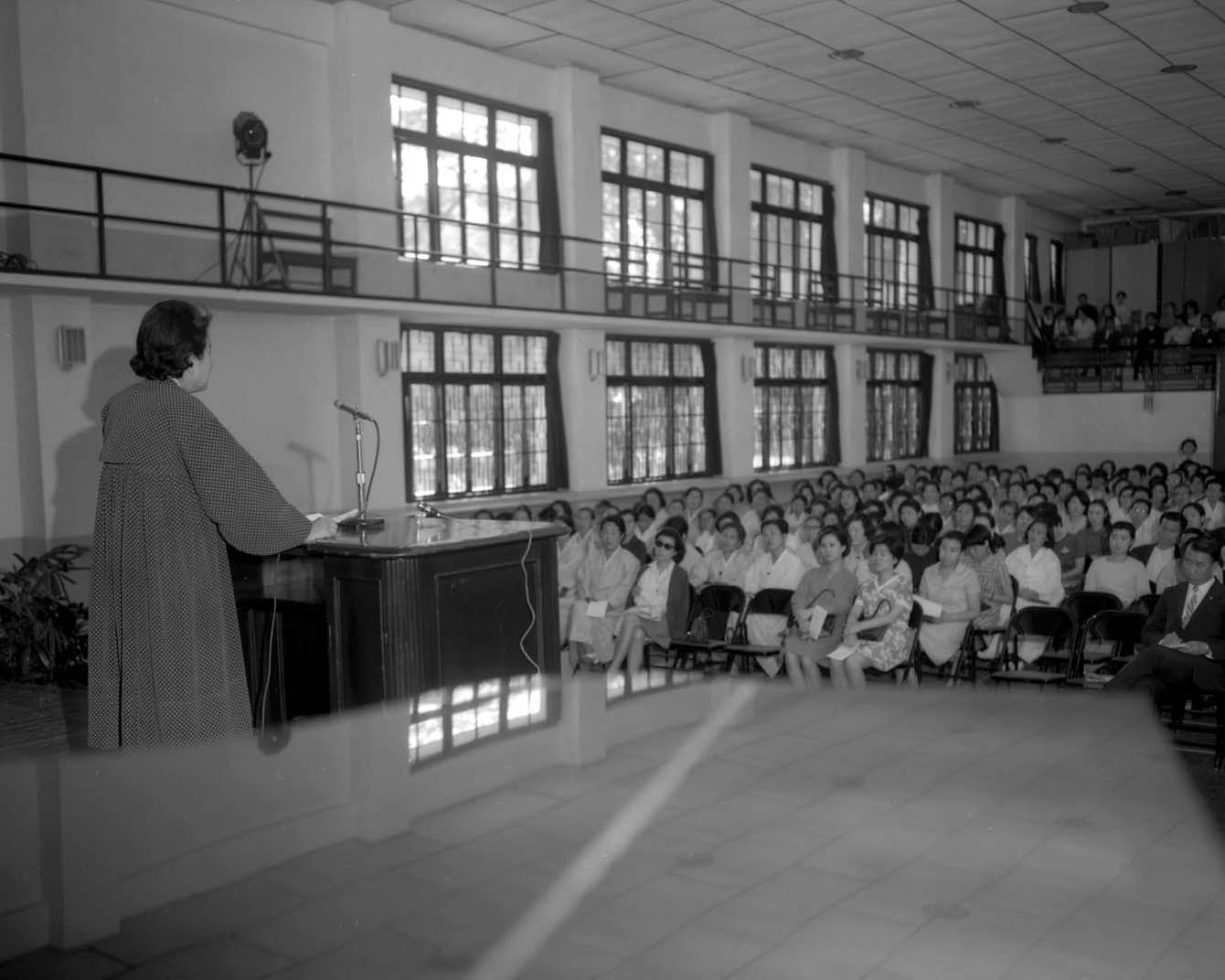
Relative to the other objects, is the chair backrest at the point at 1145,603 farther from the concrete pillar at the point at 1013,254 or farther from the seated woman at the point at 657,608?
the concrete pillar at the point at 1013,254

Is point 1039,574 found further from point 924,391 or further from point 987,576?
point 924,391

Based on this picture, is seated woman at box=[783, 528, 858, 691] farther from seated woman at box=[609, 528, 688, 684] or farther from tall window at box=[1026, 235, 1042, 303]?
tall window at box=[1026, 235, 1042, 303]

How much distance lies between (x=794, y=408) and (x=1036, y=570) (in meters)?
10.7

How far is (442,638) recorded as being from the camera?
11.8 ft

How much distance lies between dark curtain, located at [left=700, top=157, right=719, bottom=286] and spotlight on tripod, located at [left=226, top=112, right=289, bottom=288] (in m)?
6.98

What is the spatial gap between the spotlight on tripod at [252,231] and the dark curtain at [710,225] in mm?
6980

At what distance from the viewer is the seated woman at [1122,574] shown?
26.5 ft

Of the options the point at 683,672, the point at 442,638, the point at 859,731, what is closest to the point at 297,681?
the point at 442,638

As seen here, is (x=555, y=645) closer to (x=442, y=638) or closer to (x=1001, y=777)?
(x=442, y=638)

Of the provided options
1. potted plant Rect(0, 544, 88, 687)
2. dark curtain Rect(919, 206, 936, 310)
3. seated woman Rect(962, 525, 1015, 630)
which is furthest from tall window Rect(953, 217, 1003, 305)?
potted plant Rect(0, 544, 88, 687)

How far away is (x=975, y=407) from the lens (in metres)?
24.0

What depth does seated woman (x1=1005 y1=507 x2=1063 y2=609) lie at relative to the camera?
812 cm

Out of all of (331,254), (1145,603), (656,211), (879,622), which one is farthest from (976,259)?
(879,622)

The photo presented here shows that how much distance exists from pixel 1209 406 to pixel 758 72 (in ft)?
40.5
